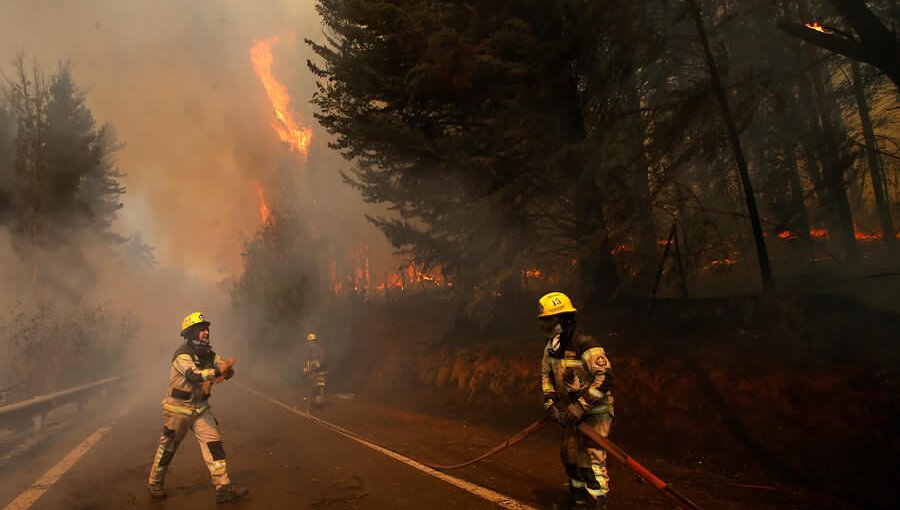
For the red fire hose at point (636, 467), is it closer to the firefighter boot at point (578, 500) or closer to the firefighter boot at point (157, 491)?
the firefighter boot at point (578, 500)

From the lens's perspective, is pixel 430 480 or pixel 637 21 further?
pixel 637 21

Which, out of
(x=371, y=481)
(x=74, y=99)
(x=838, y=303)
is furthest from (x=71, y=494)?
(x=74, y=99)

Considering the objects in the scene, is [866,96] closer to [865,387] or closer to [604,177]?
[604,177]

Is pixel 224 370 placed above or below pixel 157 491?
above

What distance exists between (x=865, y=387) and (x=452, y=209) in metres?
7.53

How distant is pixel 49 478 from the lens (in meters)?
6.70

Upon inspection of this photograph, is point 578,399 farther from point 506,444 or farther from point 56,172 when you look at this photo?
point 56,172

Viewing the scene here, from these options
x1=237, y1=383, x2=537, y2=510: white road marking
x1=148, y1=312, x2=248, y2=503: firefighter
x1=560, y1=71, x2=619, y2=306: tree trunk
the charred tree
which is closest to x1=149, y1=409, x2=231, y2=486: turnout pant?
x1=148, y1=312, x2=248, y2=503: firefighter

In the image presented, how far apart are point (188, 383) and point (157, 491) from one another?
49.1 inches

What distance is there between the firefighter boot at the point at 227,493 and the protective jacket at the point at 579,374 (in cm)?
367

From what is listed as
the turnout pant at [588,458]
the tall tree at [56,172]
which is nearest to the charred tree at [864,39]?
the turnout pant at [588,458]

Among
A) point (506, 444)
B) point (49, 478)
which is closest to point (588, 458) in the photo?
point (506, 444)

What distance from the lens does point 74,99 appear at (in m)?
30.4

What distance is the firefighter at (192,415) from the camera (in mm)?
5570
